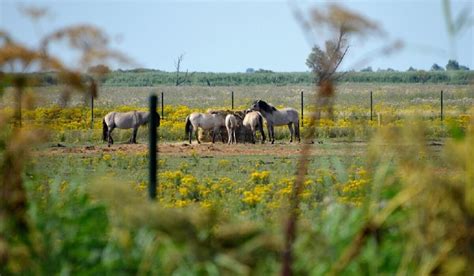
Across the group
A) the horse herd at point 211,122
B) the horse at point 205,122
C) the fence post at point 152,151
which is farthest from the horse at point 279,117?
the fence post at point 152,151

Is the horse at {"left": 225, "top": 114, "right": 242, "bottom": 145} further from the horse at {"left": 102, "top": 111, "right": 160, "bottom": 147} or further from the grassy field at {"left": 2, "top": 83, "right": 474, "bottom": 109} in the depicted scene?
the grassy field at {"left": 2, "top": 83, "right": 474, "bottom": 109}

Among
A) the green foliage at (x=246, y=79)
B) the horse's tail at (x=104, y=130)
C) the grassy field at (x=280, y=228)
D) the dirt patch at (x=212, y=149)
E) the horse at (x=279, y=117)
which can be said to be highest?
the green foliage at (x=246, y=79)

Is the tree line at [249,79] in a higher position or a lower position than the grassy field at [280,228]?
higher

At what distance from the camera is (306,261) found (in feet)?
10.1

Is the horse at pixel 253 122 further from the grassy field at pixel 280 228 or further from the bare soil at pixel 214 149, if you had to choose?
the grassy field at pixel 280 228

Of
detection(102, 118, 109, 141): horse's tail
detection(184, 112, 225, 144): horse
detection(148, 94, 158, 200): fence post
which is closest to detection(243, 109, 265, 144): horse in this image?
detection(184, 112, 225, 144): horse

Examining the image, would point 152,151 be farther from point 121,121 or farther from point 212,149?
point 121,121

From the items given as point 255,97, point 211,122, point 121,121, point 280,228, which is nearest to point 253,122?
point 211,122

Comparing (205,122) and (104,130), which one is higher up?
(205,122)

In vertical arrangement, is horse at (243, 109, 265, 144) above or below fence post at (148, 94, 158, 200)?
below

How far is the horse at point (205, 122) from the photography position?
98.5 ft

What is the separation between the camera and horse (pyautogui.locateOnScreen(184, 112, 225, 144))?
30.0 meters

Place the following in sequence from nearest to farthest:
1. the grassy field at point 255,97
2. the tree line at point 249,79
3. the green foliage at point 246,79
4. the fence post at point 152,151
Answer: the fence post at point 152,151, the grassy field at point 255,97, the tree line at point 249,79, the green foliage at point 246,79

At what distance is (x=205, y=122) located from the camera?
30406 millimetres
